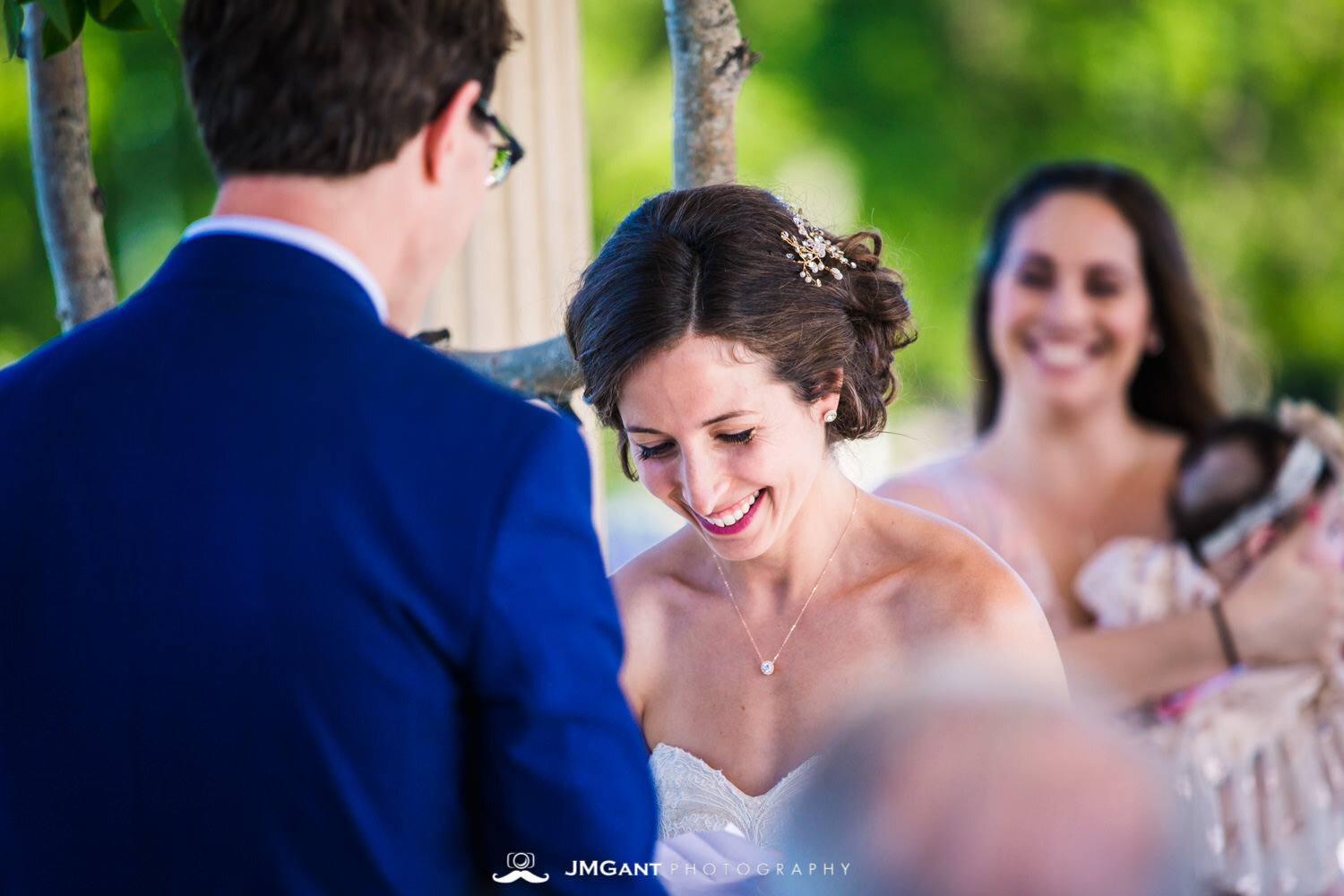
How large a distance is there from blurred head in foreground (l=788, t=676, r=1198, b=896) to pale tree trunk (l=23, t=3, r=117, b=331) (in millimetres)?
2153

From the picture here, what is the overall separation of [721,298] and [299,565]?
1.23 meters

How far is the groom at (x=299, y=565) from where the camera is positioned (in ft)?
4.28

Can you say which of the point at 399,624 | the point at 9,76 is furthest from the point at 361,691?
the point at 9,76

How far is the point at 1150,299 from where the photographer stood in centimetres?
414

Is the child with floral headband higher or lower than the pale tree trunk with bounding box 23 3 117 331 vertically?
lower

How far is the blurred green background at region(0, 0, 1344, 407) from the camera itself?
27.8 feet

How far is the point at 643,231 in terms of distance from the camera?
2480 mm

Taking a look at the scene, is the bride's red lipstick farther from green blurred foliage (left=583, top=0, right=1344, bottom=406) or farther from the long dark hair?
green blurred foliage (left=583, top=0, right=1344, bottom=406)

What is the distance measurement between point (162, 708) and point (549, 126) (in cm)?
254

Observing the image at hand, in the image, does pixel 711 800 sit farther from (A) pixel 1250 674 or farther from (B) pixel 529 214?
(A) pixel 1250 674

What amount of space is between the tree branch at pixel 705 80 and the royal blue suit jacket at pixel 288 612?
126cm

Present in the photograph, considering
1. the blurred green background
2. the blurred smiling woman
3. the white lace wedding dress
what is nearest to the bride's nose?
the white lace wedding dress

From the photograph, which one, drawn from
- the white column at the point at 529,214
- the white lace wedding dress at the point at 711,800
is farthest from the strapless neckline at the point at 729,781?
the white column at the point at 529,214

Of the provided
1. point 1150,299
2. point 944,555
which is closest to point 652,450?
point 944,555
